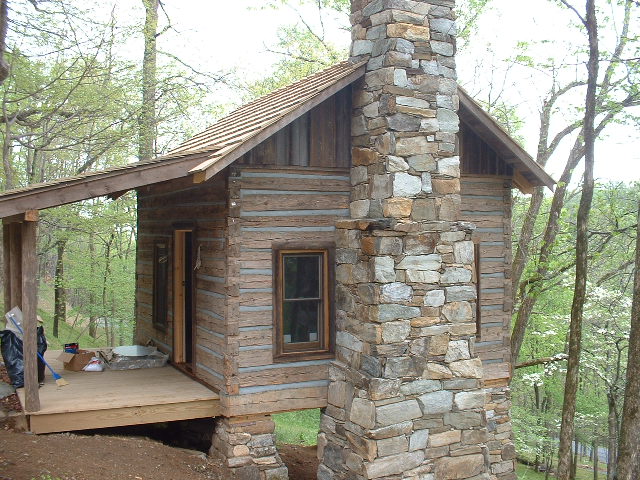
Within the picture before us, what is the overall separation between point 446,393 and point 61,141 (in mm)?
16387

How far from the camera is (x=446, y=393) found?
744 cm

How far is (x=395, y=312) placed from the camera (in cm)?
→ 722

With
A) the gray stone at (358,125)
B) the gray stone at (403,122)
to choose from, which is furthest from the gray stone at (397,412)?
the gray stone at (358,125)

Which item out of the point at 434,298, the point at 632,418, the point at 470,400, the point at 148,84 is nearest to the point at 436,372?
the point at 470,400

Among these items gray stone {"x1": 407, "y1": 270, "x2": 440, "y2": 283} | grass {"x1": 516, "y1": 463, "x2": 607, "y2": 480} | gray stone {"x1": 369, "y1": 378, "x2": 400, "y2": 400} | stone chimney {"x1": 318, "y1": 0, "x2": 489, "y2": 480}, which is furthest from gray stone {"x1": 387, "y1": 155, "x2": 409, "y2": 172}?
grass {"x1": 516, "y1": 463, "x2": 607, "y2": 480}

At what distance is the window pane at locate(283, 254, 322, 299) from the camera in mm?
8094

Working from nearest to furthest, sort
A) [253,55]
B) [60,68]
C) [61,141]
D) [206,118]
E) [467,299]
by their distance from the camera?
[467,299] < [60,68] < [61,141] < [206,118] < [253,55]

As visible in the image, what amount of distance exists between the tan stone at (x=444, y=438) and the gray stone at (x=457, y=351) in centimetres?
89

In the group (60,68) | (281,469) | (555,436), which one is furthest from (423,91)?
(555,436)

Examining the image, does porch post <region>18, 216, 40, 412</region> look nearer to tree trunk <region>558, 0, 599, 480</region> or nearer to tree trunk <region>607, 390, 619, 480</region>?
tree trunk <region>558, 0, 599, 480</region>

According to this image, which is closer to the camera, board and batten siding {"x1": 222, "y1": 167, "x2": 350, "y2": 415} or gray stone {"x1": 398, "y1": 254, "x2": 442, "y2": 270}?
gray stone {"x1": 398, "y1": 254, "x2": 442, "y2": 270}

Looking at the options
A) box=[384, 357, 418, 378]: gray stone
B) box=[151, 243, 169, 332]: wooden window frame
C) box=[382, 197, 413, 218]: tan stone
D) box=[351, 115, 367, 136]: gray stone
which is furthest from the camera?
box=[151, 243, 169, 332]: wooden window frame

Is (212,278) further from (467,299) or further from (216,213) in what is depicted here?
(467,299)

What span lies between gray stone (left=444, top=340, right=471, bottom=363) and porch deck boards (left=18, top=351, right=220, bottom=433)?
118 inches
